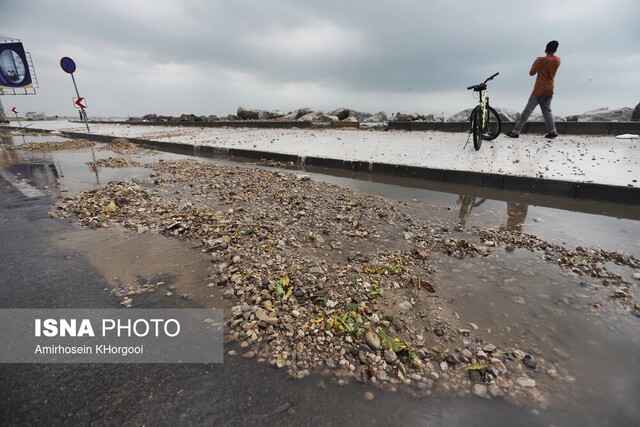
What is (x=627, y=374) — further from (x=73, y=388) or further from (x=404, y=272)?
(x=73, y=388)

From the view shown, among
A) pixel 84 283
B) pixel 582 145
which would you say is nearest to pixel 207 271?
pixel 84 283

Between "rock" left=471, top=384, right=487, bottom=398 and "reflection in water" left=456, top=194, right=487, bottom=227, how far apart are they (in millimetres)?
2826

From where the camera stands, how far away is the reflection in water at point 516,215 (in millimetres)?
4219

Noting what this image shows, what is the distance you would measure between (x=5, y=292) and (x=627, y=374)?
15.6 ft

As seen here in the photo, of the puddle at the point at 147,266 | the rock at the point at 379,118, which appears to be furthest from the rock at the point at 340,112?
the puddle at the point at 147,266

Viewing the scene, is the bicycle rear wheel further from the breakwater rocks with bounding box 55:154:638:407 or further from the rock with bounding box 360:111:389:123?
the rock with bounding box 360:111:389:123

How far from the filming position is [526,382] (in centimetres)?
180

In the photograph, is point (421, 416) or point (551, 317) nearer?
point (421, 416)

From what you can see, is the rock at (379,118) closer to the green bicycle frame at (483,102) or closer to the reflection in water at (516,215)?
the green bicycle frame at (483,102)

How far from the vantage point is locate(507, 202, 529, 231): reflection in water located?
4.22m

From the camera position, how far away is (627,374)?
6.16 ft

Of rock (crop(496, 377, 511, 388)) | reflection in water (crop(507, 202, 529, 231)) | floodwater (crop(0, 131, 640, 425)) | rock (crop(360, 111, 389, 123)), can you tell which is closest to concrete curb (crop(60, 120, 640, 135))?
rock (crop(360, 111, 389, 123))

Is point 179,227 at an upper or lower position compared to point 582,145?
lower

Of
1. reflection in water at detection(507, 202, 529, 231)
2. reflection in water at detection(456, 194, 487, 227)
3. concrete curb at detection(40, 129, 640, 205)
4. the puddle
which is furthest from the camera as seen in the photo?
concrete curb at detection(40, 129, 640, 205)
